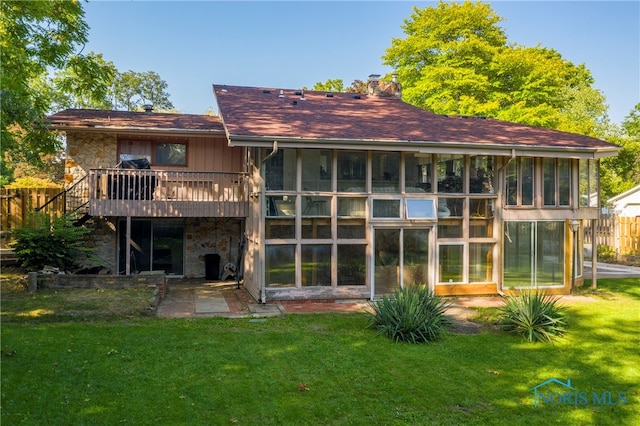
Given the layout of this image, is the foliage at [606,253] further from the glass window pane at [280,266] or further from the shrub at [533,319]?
the glass window pane at [280,266]

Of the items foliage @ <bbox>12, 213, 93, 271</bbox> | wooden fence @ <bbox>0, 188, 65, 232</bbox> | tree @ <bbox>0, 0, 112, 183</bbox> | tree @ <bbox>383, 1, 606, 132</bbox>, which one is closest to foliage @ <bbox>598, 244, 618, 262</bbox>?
tree @ <bbox>383, 1, 606, 132</bbox>

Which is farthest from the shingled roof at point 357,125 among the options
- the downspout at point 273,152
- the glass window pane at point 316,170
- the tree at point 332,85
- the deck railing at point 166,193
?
the tree at point 332,85

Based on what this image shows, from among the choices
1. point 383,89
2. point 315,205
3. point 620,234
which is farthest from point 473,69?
point 315,205

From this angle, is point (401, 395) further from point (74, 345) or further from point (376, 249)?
point (376, 249)

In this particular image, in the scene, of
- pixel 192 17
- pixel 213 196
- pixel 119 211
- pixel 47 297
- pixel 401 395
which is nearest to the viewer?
pixel 401 395

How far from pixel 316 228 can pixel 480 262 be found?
448cm

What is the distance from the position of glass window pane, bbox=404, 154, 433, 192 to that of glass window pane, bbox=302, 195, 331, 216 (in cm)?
207

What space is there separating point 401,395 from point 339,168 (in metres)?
6.54

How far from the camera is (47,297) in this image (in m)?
9.71

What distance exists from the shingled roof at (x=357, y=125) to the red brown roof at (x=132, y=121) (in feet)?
3.53

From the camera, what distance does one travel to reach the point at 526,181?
1255cm

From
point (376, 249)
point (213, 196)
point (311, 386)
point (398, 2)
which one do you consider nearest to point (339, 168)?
point (376, 249)

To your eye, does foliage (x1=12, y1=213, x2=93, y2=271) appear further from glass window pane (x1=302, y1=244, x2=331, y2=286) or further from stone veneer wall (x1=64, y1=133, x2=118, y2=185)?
glass window pane (x1=302, y1=244, x2=331, y2=286)

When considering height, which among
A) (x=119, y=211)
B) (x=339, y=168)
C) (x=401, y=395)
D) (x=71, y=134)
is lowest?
(x=401, y=395)
